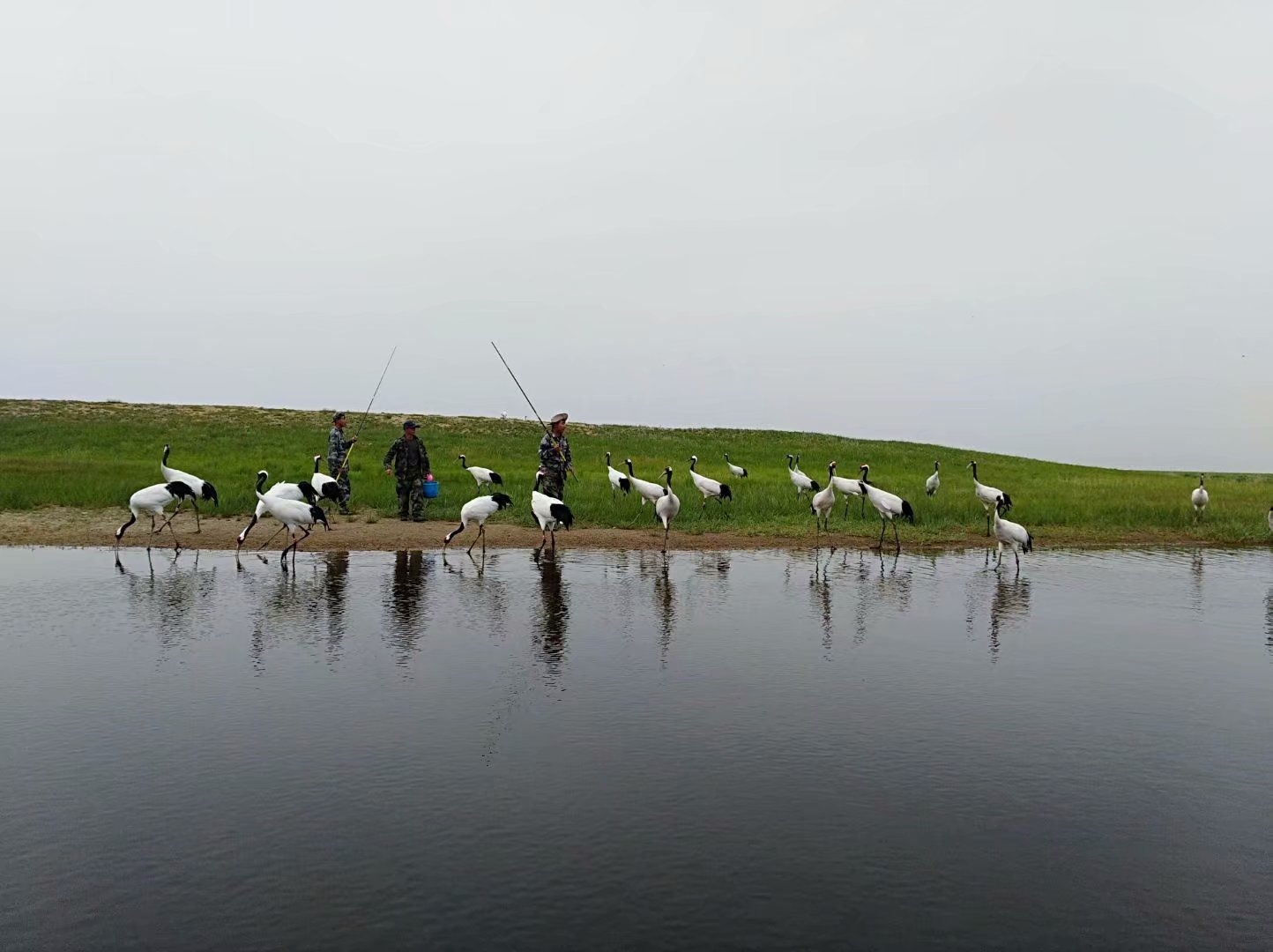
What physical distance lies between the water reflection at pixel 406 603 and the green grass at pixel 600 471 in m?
6.06

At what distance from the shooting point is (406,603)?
45.6 feet

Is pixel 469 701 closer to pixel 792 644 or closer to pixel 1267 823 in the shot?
pixel 792 644

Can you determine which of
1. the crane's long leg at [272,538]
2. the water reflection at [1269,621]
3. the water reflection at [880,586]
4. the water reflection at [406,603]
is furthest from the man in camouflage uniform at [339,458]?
the water reflection at [1269,621]

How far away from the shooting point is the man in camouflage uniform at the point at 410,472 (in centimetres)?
2256

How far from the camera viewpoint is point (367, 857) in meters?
6.17

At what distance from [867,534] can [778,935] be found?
1857 centimetres

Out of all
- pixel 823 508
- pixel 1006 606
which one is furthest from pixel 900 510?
pixel 1006 606

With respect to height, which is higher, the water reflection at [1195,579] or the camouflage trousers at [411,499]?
the camouflage trousers at [411,499]

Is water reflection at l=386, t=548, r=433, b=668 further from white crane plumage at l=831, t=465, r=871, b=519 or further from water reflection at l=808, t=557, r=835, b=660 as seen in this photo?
white crane plumage at l=831, t=465, r=871, b=519

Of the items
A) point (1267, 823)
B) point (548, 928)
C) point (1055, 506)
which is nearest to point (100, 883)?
point (548, 928)

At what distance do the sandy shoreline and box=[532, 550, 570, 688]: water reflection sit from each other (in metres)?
3.41

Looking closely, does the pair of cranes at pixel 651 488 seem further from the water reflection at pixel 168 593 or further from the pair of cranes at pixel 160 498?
the water reflection at pixel 168 593

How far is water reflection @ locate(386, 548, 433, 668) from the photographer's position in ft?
37.4

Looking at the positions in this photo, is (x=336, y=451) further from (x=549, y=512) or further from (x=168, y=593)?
(x=168, y=593)
